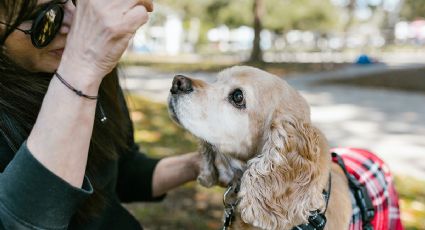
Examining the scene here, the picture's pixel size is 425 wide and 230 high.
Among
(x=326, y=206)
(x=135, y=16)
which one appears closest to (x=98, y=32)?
(x=135, y=16)

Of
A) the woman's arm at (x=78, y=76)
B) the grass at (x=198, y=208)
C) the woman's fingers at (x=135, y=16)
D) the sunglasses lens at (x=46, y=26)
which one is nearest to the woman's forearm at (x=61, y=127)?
the woman's arm at (x=78, y=76)

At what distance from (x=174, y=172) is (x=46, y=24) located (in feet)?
3.12

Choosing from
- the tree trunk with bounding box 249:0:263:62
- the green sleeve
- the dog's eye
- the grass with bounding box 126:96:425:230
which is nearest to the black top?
the green sleeve

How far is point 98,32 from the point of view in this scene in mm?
1117

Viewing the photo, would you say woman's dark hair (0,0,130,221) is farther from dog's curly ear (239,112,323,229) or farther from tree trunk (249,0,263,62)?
tree trunk (249,0,263,62)

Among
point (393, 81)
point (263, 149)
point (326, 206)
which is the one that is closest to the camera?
point (326, 206)

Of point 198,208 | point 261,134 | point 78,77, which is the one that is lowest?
point 198,208

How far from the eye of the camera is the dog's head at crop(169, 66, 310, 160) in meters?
1.87

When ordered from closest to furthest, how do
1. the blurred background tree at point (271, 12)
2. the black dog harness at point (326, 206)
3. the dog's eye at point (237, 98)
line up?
the black dog harness at point (326, 206) < the dog's eye at point (237, 98) < the blurred background tree at point (271, 12)

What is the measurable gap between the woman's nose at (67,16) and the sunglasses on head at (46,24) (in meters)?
0.02

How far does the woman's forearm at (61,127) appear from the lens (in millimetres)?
1111

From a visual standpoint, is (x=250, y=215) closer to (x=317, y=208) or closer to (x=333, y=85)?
(x=317, y=208)

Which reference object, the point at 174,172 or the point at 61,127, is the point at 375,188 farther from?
the point at 61,127

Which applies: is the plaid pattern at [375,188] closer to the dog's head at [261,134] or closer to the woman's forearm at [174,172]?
the dog's head at [261,134]
